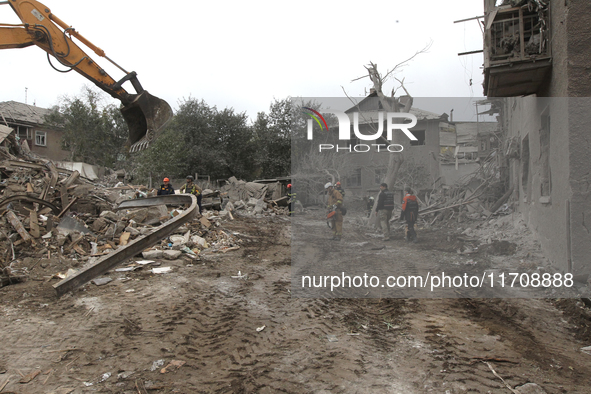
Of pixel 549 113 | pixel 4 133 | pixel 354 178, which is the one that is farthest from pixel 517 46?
pixel 4 133

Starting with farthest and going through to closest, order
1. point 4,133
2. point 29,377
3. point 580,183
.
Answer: point 4,133 → point 580,183 → point 29,377

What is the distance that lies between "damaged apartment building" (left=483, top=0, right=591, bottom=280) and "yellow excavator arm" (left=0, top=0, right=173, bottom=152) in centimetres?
608

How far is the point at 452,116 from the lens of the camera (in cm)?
598

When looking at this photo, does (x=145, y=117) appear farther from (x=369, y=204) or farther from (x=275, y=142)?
(x=275, y=142)

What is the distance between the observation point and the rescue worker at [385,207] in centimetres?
588

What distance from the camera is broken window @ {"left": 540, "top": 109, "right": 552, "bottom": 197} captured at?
21.3 ft

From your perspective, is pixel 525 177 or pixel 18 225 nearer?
pixel 525 177

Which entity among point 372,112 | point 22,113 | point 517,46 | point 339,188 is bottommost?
point 339,188

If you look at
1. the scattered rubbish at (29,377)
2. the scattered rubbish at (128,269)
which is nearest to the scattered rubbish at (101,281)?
the scattered rubbish at (128,269)

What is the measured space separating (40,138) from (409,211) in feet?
111

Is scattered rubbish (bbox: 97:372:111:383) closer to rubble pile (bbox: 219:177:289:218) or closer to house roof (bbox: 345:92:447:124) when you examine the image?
house roof (bbox: 345:92:447:124)

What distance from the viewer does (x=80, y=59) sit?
6.97 meters

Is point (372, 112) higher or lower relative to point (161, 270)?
higher

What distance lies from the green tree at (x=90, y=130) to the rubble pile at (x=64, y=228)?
1940 cm
